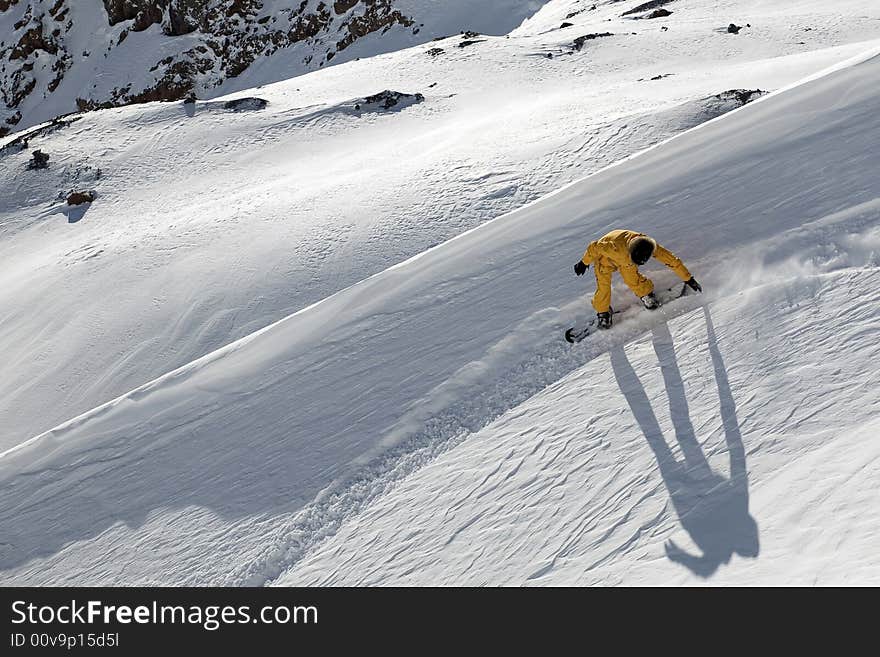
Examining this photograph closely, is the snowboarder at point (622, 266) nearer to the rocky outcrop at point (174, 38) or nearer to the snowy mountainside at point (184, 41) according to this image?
the snowy mountainside at point (184, 41)

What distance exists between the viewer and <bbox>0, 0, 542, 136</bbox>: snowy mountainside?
110 feet

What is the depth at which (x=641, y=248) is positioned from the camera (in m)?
5.56

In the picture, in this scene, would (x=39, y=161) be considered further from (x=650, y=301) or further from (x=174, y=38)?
(x=174, y=38)

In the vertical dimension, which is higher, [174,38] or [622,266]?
[174,38]

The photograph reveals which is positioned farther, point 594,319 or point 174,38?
point 174,38

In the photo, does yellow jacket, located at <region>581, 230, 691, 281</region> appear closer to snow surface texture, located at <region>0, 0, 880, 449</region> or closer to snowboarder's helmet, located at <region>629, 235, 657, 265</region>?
snowboarder's helmet, located at <region>629, 235, 657, 265</region>

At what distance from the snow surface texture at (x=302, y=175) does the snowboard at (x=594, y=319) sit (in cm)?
122

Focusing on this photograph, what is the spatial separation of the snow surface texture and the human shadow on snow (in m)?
2.30

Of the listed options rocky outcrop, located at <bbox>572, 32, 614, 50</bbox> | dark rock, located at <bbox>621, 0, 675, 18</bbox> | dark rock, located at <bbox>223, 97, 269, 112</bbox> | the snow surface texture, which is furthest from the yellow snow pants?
dark rock, located at <bbox>621, 0, 675, 18</bbox>

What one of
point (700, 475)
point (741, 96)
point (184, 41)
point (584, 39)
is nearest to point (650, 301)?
point (700, 475)

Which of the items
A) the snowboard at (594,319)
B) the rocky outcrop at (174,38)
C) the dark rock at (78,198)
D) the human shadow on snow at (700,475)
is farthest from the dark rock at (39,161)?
the rocky outcrop at (174,38)

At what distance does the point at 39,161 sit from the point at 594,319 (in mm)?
16976
